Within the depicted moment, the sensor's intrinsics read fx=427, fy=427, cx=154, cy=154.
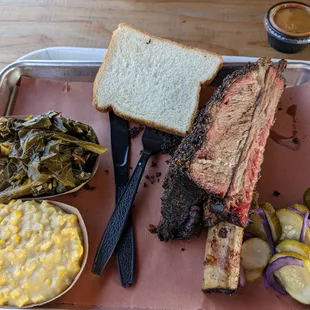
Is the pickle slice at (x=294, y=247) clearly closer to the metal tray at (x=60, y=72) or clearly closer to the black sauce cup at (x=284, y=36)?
the metal tray at (x=60, y=72)

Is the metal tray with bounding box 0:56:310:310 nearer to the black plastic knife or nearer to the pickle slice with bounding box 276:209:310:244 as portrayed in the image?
the black plastic knife

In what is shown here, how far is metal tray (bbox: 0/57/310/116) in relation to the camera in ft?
8.30

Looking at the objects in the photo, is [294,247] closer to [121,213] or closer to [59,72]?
[121,213]

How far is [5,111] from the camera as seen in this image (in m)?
2.51

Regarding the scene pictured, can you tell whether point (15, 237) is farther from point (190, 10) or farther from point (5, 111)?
point (190, 10)

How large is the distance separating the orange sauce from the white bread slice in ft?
2.38

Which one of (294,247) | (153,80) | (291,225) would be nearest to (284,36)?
(153,80)

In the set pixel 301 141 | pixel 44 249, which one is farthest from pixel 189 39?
pixel 44 249

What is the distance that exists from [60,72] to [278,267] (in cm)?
165

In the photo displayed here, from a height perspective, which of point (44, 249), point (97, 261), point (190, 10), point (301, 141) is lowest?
point (97, 261)

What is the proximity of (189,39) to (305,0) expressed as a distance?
101 cm

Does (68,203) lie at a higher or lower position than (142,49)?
lower

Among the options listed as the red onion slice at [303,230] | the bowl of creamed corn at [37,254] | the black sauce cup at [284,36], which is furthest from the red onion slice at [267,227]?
the black sauce cup at [284,36]

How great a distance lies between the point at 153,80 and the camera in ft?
8.18
